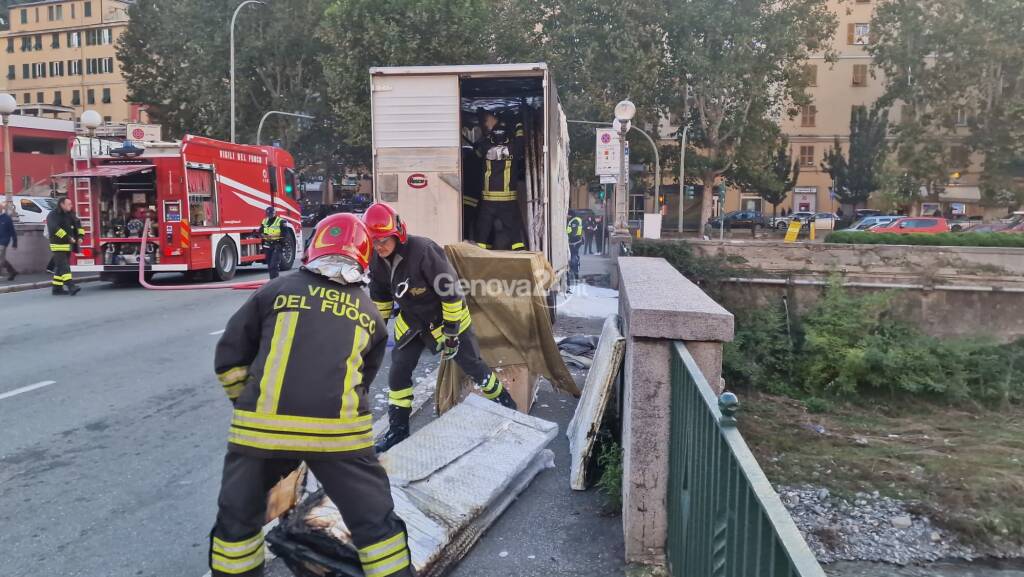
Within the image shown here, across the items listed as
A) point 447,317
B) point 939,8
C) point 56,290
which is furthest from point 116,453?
point 939,8

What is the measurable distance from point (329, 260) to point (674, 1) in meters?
36.0

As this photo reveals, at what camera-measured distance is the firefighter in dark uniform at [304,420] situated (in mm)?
2912

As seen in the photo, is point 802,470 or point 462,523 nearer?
point 462,523

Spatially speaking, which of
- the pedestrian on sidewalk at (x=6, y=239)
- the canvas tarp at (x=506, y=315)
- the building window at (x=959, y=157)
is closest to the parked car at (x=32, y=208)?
the pedestrian on sidewalk at (x=6, y=239)

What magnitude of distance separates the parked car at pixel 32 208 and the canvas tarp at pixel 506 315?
21166 mm

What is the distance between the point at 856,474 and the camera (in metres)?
8.95

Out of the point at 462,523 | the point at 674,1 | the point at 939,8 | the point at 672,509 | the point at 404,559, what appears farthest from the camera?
the point at 939,8

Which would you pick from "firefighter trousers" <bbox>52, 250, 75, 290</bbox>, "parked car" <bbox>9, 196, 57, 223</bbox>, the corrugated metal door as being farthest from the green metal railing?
"parked car" <bbox>9, 196, 57, 223</bbox>

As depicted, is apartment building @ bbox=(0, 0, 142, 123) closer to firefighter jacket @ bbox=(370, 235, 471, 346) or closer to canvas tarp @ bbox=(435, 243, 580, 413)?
canvas tarp @ bbox=(435, 243, 580, 413)

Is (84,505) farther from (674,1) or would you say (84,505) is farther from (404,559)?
(674,1)

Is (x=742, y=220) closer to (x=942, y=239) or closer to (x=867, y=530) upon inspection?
(x=942, y=239)

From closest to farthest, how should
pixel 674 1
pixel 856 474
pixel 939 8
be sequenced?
pixel 856 474 → pixel 674 1 → pixel 939 8

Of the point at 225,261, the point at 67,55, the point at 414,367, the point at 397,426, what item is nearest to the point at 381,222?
the point at 414,367

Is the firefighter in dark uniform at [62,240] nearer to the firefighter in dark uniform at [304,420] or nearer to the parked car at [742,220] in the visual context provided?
the firefighter in dark uniform at [304,420]
